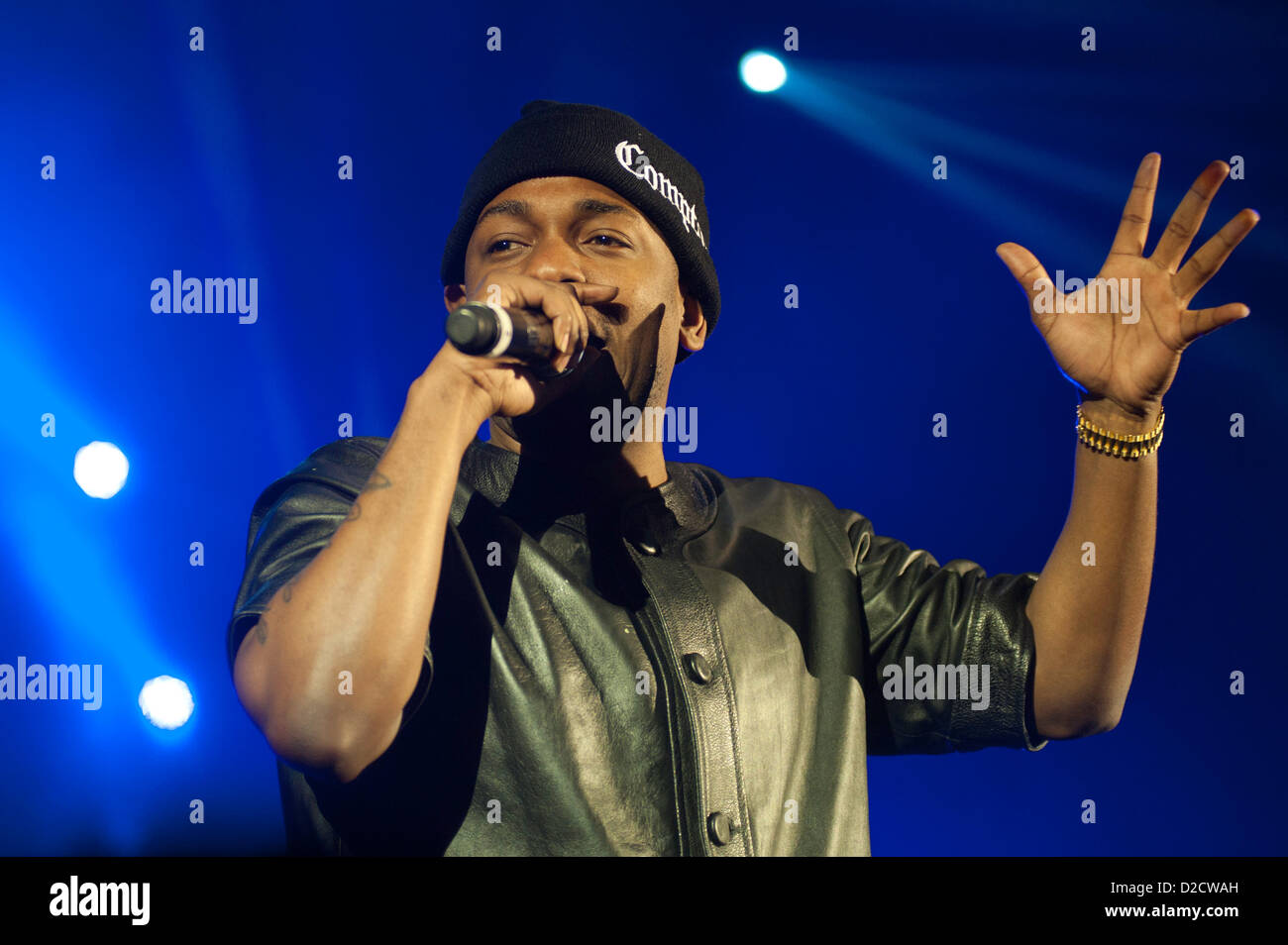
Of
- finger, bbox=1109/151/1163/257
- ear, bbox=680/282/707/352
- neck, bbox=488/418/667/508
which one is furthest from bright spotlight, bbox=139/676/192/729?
finger, bbox=1109/151/1163/257

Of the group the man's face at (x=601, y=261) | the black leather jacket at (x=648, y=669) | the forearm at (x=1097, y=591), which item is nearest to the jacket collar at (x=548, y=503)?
the black leather jacket at (x=648, y=669)

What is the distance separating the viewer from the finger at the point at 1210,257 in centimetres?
148

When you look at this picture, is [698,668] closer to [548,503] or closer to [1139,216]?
[548,503]

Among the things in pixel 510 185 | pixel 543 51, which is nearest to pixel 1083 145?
pixel 543 51

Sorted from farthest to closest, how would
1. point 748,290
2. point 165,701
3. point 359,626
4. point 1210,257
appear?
point 748,290 → point 165,701 → point 1210,257 → point 359,626

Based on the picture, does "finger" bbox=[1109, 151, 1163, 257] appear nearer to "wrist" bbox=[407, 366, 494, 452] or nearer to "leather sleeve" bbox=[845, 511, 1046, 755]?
"leather sleeve" bbox=[845, 511, 1046, 755]

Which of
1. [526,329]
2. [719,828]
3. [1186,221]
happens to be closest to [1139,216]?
[1186,221]

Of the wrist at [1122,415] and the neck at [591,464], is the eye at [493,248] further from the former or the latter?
the wrist at [1122,415]

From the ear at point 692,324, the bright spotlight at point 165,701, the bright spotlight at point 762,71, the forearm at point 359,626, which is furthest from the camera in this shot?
the bright spotlight at point 762,71

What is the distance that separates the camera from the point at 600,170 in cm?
176

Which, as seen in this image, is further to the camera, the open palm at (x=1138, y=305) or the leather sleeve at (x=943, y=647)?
the leather sleeve at (x=943, y=647)

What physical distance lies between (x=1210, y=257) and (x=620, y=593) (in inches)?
34.5

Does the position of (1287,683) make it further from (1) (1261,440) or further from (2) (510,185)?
(2) (510,185)

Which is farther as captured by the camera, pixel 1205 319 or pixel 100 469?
pixel 100 469
